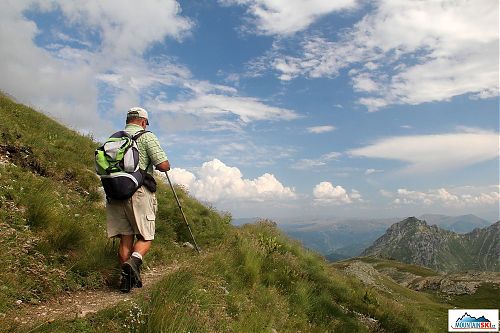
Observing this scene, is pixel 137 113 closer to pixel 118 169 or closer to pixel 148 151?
pixel 148 151

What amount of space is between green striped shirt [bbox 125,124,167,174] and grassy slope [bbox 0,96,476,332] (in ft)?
7.35

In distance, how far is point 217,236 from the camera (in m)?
15.8

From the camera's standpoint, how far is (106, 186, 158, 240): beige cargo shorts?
290 inches

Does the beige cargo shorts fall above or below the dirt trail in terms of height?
above

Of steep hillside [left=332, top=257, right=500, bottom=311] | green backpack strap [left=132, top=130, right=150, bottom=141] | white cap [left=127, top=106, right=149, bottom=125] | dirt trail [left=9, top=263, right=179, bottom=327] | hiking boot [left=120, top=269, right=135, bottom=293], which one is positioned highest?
white cap [left=127, top=106, right=149, bottom=125]

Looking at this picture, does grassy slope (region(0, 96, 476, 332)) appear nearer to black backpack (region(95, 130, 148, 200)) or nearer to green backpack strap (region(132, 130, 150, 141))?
black backpack (region(95, 130, 148, 200))

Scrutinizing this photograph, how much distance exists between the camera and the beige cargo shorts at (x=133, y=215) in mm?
7359

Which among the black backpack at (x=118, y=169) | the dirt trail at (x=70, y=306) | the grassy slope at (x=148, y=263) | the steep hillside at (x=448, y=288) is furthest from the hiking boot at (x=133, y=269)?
the steep hillside at (x=448, y=288)

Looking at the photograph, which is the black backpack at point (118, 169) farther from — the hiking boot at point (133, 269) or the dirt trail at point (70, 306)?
the dirt trail at point (70, 306)

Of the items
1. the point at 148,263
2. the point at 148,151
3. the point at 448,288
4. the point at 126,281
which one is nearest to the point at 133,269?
the point at 126,281

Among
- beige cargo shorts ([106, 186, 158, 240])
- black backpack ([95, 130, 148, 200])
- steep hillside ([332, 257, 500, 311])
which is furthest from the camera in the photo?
steep hillside ([332, 257, 500, 311])

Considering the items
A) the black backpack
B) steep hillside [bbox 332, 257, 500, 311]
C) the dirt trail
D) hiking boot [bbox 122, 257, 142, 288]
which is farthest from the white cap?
steep hillside [bbox 332, 257, 500, 311]

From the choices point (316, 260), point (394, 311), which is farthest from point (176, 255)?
point (394, 311)

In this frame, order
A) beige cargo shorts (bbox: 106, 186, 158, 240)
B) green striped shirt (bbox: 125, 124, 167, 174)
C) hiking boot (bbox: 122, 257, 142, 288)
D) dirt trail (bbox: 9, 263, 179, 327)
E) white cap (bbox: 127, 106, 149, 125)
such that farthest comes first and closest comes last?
white cap (bbox: 127, 106, 149, 125) → green striped shirt (bbox: 125, 124, 167, 174) → beige cargo shorts (bbox: 106, 186, 158, 240) → hiking boot (bbox: 122, 257, 142, 288) → dirt trail (bbox: 9, 263, 179, 327)
